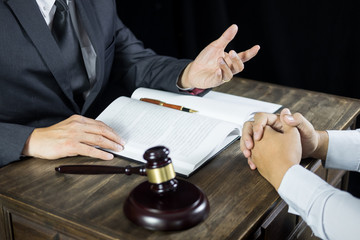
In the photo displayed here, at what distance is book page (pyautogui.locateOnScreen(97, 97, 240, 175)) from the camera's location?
1410mm

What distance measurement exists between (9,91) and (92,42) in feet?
1.25

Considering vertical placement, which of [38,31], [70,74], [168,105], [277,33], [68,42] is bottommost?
[277,33]

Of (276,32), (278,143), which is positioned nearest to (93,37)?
(278,143)

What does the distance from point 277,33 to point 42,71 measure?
1753mm

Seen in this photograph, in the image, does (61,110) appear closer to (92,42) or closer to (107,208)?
(92,42)

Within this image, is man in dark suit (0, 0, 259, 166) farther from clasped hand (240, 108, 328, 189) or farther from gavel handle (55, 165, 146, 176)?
clasped hand (240, 108, 328, 189)

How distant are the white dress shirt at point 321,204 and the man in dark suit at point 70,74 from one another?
0.51 meters

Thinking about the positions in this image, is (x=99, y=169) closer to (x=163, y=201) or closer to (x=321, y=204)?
(x=163, y=201)

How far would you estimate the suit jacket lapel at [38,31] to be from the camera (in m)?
1.61

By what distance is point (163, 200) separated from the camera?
3.79 ft

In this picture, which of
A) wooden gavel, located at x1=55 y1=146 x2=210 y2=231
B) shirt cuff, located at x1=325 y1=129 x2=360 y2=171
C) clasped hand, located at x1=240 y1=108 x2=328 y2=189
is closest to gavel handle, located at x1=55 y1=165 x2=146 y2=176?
wooden gavel, located at x1=55 y1=146 x2=210 y2=231

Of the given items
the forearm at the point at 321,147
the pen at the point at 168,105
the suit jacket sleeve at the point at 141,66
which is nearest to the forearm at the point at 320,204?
the forearm at the point at 321,147

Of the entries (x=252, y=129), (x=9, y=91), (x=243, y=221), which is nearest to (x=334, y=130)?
(x=252, y=129)

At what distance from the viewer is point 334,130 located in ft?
5.11
